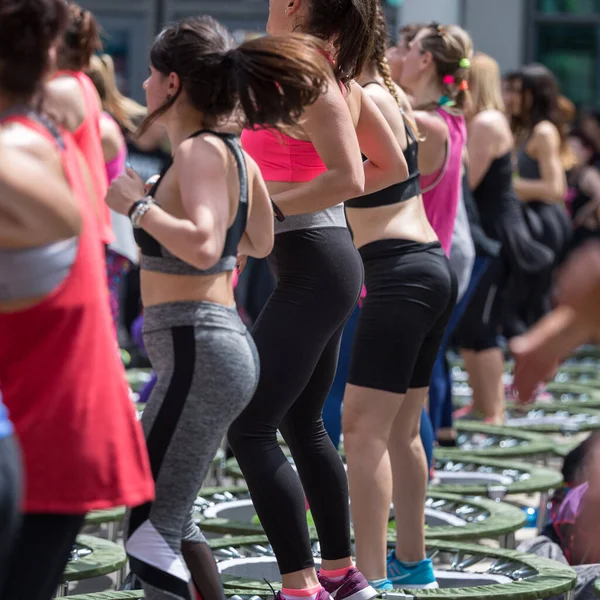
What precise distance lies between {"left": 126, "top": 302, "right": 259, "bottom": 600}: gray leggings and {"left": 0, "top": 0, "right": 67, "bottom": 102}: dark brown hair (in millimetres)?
644

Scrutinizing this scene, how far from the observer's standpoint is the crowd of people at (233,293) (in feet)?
8.54

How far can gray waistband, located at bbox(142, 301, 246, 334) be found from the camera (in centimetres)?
305

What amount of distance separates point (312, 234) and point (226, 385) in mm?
733

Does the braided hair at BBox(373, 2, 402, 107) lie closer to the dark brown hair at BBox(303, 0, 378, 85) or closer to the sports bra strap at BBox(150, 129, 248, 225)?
the dark brown hair at BBox(303, 0, 378, 85)

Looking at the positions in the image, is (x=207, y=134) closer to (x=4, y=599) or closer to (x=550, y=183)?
(x=4, y=599)

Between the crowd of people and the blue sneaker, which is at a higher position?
the crowd of people

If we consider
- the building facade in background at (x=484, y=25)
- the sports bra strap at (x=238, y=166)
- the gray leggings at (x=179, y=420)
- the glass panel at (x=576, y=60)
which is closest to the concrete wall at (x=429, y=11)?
the building facade in background at (x=484, y=25)

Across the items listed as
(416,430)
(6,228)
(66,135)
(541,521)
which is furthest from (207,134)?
(541,521)

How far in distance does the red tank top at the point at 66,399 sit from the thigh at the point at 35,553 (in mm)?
36

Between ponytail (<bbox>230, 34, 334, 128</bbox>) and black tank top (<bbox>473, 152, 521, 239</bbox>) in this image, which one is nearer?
ponytail (<bbox>230, 34, 334, 128</bbox>)

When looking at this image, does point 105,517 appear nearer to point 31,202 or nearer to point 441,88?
point 441,88

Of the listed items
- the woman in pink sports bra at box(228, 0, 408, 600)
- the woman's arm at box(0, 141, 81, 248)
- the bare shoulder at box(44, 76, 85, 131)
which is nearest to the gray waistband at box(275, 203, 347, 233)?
the woman in pink sports bra at box(228, 0, 408, 600)

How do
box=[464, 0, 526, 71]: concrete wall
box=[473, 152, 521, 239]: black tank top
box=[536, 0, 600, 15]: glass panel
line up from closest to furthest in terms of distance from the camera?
box=[473, 152, 521, 239]: black tank top < box=[464, 0, 526, 71]: concrete wall < box=[536, 0, 600, 15]: glass panel

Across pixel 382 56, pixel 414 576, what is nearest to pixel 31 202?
pixel 382 56
